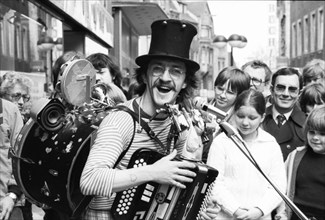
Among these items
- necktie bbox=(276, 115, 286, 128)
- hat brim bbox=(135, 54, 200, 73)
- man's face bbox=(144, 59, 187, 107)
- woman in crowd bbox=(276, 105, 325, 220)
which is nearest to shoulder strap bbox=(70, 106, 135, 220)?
man's face bbox=(144, 59, 187, 107)

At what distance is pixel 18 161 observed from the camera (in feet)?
10.5

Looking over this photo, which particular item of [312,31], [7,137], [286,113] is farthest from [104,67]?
[312,31]

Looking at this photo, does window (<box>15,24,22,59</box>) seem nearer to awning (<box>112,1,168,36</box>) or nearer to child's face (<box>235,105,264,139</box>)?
awning (<box>112,1,168,36</box>)

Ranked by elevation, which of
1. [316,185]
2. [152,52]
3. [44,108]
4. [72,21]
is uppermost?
[72,21]

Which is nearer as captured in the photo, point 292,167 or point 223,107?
point 292,167

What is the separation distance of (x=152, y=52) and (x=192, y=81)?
334mm

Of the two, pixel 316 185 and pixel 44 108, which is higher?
pixel 44 108

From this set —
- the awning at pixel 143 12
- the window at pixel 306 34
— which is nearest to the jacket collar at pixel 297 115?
the awning at pixel 143 12

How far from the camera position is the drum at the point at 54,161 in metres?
3.03

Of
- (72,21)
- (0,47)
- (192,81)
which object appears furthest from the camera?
(72,21)

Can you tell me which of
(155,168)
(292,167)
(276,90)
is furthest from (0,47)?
(155,168)

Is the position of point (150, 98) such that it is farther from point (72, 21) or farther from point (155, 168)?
point (72, 21)

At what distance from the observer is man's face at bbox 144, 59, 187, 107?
9.34 feet

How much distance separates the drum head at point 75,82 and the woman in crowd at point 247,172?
5.23 ft
